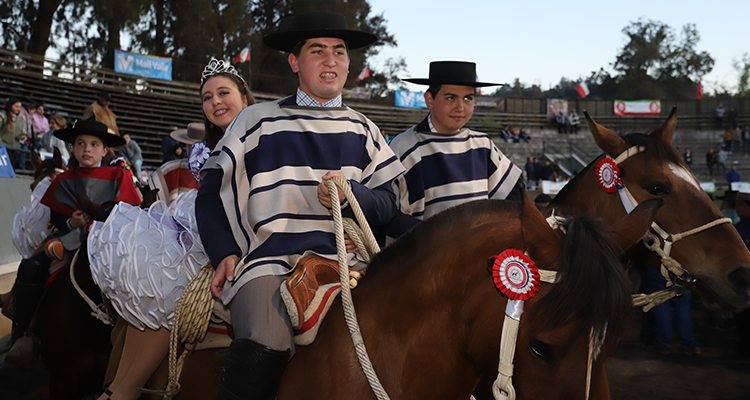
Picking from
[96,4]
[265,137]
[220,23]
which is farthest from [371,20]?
[265,137]

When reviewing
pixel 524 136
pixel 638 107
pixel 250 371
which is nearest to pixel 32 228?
pixel 250 371

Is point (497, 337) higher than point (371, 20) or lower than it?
lower

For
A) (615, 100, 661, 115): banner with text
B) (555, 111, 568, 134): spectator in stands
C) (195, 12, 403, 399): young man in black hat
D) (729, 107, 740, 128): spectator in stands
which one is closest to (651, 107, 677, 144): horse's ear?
(195, 12, 403, 399): young man in black hat

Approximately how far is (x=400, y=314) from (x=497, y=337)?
1.17ft

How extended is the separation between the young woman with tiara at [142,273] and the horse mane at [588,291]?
1.68 metres

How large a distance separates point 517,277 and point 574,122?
3858 centimetres

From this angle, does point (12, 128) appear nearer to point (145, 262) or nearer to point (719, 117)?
point (145, 262)

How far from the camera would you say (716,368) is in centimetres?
642

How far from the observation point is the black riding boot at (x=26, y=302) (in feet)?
13.2

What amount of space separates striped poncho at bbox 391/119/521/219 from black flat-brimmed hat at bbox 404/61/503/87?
0.29 m

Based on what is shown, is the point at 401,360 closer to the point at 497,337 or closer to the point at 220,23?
the point at 497,337

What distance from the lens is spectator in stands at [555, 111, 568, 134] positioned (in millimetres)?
37656

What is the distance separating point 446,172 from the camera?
3152 millimetres

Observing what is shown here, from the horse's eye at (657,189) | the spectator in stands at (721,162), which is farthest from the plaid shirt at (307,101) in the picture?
the spectator in stands at (721,162)
